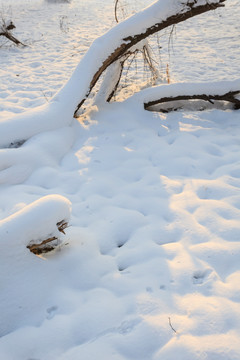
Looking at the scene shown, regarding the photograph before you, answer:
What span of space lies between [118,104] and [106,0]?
1162cm

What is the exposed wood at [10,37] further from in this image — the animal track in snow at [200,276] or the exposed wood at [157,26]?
the animal track in snow at [200,276]

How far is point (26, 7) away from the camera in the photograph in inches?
496

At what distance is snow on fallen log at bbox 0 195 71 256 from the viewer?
2.24 m

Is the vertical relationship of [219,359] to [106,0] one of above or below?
below

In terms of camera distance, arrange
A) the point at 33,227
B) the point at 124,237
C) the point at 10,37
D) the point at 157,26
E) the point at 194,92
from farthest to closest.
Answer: the point at 10,37 → the point at 194,92 → the point at 157,26 → the point at 124,237 → the point at 33,227

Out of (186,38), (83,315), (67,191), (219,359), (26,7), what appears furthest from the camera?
(26,7)

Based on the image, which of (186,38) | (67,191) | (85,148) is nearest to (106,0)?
(186,38)

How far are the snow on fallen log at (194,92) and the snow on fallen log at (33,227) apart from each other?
2.86 meters

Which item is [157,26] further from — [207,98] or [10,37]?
[10,37]

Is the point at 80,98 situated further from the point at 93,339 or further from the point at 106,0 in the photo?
the point at 106,0

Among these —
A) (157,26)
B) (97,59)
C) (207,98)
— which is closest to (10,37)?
(97,59)

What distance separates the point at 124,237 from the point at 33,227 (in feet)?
2.65

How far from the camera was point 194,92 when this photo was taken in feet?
15.5

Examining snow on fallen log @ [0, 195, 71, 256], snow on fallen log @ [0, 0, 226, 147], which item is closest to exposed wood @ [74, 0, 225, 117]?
snow on fallen log @ [0, 0, 226, 147]
